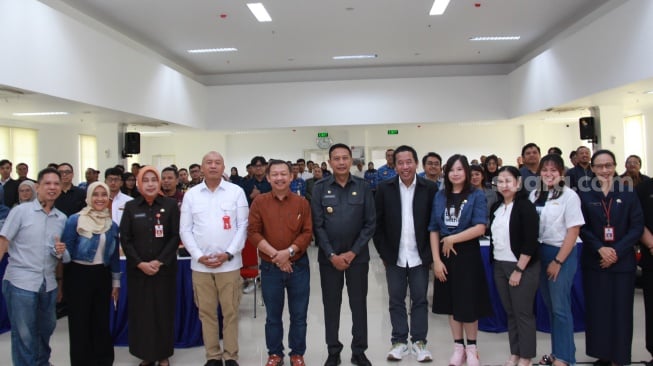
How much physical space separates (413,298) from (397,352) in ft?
1.40

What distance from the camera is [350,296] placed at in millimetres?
3162

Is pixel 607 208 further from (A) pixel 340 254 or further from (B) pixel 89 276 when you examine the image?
(B) pixel 89 276

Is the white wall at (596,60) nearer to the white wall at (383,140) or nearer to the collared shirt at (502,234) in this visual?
the white wall at (383,140)

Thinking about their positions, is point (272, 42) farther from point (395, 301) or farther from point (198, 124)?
point (395, 301)

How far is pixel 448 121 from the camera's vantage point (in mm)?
11789

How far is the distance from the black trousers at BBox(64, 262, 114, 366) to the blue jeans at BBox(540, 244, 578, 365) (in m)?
3.12

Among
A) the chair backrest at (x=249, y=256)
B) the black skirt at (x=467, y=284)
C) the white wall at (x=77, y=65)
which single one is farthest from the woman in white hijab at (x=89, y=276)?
the white wall at (x=77, y=65)

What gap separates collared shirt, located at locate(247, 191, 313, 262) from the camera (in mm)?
3053

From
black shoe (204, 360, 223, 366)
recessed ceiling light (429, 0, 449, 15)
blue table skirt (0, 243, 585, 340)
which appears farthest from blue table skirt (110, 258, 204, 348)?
recessed ceiling light (429, 0, 449, 15)

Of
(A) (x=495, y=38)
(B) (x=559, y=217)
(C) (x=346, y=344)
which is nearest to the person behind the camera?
(B) (x=559, y=217)

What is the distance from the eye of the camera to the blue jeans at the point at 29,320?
2783 mm

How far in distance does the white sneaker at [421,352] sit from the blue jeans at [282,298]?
34.6 inches

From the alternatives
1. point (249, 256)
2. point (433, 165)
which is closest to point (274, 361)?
point (249, 256)

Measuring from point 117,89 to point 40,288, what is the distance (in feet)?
19.2
